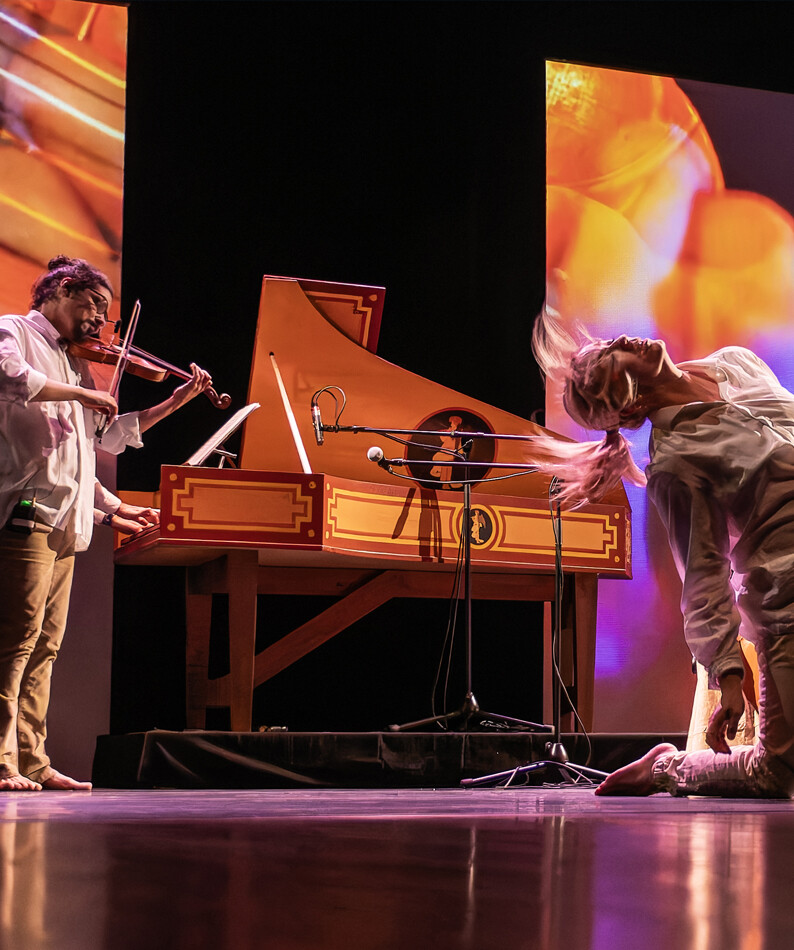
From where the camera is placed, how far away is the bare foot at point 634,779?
6.83 feet

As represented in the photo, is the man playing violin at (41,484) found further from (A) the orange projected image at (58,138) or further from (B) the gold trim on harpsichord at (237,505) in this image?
(A) the orange projected image at (58,138)

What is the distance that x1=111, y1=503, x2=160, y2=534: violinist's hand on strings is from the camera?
359 centimetres

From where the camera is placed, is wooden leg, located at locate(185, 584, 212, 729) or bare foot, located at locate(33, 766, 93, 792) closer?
bare foot, located at locate(33, 766, 93, 792)

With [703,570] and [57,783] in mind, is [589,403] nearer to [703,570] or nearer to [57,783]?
[703,570]

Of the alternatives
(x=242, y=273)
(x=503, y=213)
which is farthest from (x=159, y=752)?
(x=503, y=213)

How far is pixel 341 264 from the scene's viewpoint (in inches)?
201

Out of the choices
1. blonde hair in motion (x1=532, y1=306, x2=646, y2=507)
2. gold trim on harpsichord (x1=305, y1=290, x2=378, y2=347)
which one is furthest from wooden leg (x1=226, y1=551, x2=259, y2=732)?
blonde hair in motion (x1=532, y1=306, x2=646, y2=507)

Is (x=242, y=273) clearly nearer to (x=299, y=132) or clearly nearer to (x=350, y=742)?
(x=299, y=132)

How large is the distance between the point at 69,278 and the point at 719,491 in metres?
1.91

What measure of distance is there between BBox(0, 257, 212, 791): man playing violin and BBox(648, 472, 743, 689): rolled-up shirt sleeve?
1515 millimetres

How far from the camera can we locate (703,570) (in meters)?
2.02

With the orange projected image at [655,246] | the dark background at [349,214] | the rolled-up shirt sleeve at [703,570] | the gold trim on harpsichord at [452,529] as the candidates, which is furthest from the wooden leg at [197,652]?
the rolled-up shirt sleeve at [703,570]

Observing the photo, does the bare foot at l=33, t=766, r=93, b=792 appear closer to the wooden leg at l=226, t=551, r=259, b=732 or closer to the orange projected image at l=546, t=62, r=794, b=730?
the wooden leg at l=226, t=551, r=259, b=732

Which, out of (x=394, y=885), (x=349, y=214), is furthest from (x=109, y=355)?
(x=394, y=885)
